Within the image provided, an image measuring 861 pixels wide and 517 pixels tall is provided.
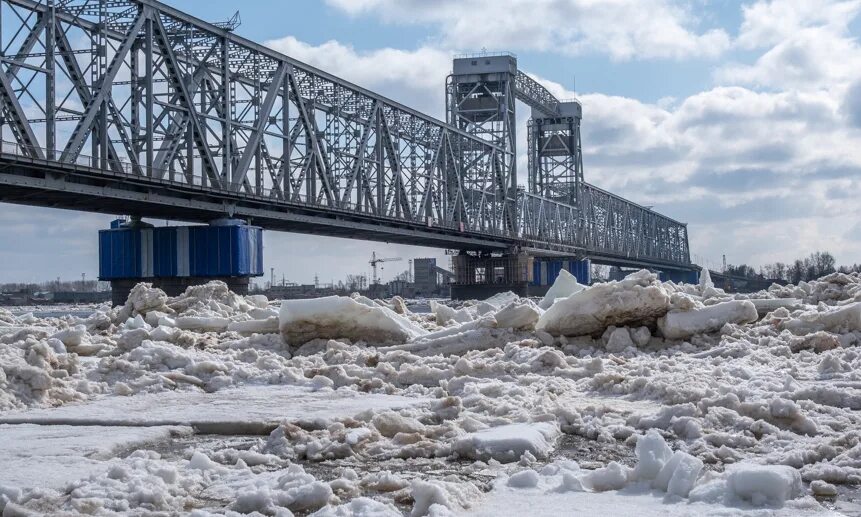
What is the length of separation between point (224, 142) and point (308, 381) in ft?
121

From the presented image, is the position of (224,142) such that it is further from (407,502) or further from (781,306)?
(407,502)

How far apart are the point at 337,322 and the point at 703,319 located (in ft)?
17.7

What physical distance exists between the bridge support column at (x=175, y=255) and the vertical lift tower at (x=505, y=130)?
40.9 m

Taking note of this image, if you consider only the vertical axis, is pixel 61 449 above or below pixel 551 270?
below

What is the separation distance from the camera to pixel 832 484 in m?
5.72

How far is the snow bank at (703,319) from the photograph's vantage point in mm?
12867

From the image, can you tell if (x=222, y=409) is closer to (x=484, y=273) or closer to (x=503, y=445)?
(x=503, y=445)

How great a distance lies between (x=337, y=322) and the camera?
13.6 meters

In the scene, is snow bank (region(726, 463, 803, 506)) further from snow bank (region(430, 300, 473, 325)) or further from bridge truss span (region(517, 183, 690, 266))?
bridge truss span (region(517, 183, 690, 266))

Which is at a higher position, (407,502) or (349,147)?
(349,147)

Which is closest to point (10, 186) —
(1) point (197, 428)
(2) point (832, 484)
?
(1) point (197, 428)

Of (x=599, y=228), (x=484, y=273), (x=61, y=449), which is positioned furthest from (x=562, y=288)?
(x=599, y=228)

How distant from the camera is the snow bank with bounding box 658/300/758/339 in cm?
1287

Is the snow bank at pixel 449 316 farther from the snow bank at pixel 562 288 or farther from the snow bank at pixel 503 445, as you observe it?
the snow bank at pixel 503 445
